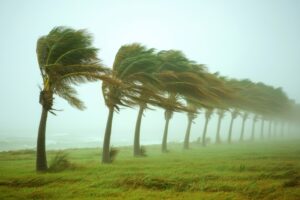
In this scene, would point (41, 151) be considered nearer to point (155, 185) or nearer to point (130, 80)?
point (155, 185)

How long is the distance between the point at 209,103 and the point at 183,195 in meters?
12.1

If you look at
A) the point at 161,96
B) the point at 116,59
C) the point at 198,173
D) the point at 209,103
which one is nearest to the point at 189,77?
the point at 209,103

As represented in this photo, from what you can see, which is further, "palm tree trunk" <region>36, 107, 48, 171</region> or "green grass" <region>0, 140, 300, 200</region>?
"palm tree trunk" <region>36, 107, 48, 171</region>

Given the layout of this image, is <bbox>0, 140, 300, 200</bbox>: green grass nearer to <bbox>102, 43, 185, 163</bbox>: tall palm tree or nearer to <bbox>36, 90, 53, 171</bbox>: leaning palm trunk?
<bbox>36, 90, 53, 171</bbox>: leaning palm trunk

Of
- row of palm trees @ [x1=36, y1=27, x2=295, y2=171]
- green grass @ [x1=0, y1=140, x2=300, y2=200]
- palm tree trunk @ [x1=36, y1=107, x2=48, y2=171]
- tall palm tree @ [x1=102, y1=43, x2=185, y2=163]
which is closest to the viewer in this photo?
green grass @ [x1=0, y1=140, x2=300, y2=200]

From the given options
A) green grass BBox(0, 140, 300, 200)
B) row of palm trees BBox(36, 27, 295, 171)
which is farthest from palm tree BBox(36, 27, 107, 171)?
green grass BBox(0, 140, 300, 200)

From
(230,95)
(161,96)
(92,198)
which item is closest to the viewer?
(92,198)

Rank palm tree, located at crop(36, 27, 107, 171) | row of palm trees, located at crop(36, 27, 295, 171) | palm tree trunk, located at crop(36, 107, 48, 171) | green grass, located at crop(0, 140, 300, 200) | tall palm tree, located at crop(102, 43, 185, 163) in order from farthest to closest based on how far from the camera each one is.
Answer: tall palm tree, located at crop(102, 43, 185, 163)
row of palm trees, located at crop(36, 27, 295, 171)
palm tree, located at crop(36, 27, 107, 171)
palm tree trunk, located at crop(36, 107, 48, 171)
green grass, located at crop(0, 140, 300, 200)

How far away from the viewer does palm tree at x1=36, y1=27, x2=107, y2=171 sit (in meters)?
12.9

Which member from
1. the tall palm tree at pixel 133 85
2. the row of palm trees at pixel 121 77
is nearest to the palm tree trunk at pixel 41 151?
the row of palm trees at pixel 121 77

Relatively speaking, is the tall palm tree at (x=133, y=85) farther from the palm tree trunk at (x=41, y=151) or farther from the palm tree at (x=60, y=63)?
the palm tree trunk at (x=41, y=151)

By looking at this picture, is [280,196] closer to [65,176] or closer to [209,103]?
[65,176]

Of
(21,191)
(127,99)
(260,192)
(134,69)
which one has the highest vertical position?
(134,69)

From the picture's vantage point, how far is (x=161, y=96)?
1592cm
